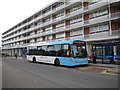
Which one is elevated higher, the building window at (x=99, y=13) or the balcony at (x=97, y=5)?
the balcony at (x=97, y=5)

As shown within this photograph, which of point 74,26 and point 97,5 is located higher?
point 97,5

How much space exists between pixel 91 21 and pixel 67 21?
7959 mm

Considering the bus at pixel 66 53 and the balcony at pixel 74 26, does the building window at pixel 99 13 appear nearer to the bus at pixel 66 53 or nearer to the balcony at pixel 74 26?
the balcony at pixel 74 26

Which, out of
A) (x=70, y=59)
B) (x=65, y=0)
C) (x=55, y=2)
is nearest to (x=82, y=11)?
(x=65, y=0)

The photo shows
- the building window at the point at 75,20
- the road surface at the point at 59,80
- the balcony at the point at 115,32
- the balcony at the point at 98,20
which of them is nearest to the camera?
the road surface at the point at 59,80

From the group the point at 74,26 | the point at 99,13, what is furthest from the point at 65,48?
the point at 74,26

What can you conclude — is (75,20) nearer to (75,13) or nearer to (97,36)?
(75,13)

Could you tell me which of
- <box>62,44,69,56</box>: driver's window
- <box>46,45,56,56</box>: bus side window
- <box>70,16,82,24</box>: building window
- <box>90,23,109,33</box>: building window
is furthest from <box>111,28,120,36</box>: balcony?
<box>46,45,56,56</box>: bus side window

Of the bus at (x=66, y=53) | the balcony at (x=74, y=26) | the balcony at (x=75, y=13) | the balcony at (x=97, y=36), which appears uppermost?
the balcony at (x=75, y=13)

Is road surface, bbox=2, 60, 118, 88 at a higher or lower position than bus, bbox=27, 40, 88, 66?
lower

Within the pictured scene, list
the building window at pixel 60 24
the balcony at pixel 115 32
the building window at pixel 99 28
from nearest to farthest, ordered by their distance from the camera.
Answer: the balcony at pixel 115 32 < the building window at pixel 99 28 < the building window at pixel 60 24

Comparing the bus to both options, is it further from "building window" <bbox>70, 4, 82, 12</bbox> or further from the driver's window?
"building window" <bbox>70, 4, 82, 12</bbox>

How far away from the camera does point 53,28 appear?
35.0 m

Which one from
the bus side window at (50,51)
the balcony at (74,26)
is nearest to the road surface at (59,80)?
the bus side window at (50,51)
